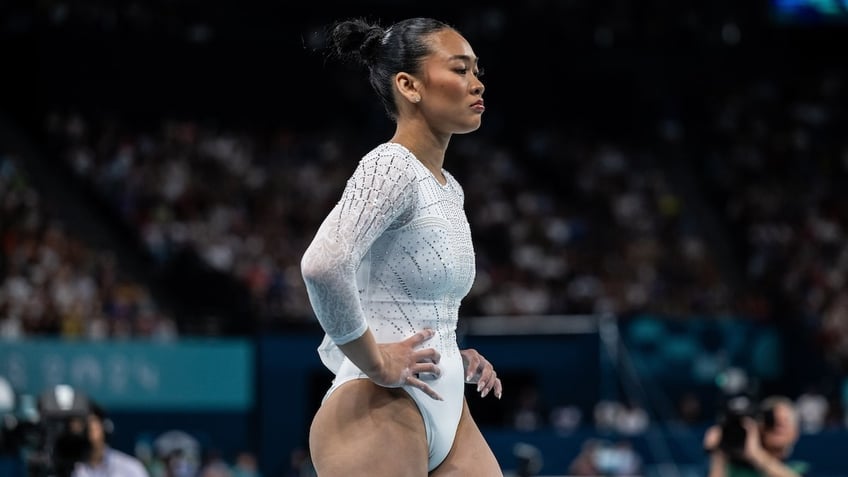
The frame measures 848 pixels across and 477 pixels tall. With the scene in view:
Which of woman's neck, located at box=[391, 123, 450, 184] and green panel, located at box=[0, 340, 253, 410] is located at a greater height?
woman's neck, located at box=[391, 123, 450, 184]

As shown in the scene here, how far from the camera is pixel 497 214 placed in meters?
18.9

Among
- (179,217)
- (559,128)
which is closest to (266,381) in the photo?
(179,217)

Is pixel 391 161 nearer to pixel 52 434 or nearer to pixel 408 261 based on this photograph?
pixel 408 261

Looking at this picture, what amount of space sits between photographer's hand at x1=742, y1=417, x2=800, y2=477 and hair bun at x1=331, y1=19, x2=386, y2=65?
8.21 feet

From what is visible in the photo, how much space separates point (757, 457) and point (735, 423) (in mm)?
247

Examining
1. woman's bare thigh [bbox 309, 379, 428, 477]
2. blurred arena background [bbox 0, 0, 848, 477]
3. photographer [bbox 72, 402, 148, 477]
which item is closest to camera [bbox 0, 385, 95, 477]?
photographer [bbox 72, 402, 148, 477]

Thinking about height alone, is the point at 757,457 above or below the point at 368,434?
below

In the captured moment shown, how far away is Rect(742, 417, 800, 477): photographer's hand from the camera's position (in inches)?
197

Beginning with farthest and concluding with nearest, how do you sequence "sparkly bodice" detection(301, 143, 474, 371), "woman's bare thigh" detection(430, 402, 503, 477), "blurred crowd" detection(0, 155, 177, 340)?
"blurred crowd" detection(0, 155, 177, 340)
"woman's bare thigh" detection(430, 402, 503, 477)
"sparkly bodice" detection(301, 143, 474, 371)

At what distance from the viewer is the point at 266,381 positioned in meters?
14.7

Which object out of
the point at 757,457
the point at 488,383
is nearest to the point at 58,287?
the point at 757,457

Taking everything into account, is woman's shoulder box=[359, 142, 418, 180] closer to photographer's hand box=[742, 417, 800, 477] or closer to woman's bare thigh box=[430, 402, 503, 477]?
woman's bare thigh box=[430, 402, 503, 477]

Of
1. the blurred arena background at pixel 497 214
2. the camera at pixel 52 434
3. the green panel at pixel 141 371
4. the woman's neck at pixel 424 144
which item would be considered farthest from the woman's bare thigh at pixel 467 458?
the green panel at pixel 141 371

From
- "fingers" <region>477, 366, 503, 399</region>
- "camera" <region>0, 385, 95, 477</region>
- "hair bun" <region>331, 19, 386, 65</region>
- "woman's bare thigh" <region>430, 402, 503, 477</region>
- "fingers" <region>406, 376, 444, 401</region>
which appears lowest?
"camera" <region>0, 385, 95, 477</region>
